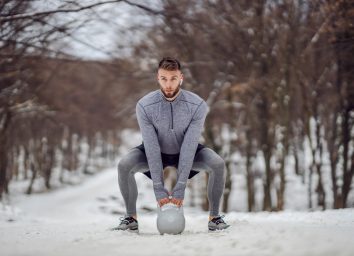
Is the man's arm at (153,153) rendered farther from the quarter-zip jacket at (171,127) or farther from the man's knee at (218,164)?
the man's knee at (218,164)

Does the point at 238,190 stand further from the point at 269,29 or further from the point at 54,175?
the point at 54,175

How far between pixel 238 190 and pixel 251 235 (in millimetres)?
21654

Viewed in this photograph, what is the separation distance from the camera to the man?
4.03 meters

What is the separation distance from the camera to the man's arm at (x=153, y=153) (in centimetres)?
398

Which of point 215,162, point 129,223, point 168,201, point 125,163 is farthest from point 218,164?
point 129,223

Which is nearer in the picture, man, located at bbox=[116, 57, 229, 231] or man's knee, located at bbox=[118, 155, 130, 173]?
man, located at bbox=[116, 57, 229, 231]

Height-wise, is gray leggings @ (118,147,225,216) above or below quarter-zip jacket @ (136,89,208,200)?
below

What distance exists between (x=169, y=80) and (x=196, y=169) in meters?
0.96

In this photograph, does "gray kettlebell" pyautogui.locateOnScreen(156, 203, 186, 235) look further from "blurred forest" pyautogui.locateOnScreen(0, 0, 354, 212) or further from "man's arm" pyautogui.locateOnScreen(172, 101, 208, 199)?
"blurred forest" pyautogui.locateOnScreen(0, 0, 354, 212)

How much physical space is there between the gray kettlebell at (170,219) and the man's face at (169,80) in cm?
105

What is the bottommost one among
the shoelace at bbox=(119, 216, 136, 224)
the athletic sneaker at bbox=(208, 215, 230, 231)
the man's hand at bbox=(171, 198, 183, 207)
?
the athletic sneaker at bbox=(208, 215, 230, 231)

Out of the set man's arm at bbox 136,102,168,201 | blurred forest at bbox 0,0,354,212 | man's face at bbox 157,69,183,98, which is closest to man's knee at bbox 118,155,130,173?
man's arm at bbox 136,102,168,201

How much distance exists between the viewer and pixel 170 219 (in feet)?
12.8

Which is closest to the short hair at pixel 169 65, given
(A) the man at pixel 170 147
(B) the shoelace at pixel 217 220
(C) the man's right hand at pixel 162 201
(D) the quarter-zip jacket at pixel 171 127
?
(A) the man at pixel 170 147
